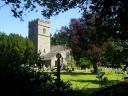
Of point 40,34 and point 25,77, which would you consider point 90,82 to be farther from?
point 40,34

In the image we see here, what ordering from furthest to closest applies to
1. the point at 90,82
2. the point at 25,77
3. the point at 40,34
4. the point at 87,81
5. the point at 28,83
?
the point at 40,34 → the point at 87,81 → the point at 90,82 → the point at 25,77 → the point at 28,83

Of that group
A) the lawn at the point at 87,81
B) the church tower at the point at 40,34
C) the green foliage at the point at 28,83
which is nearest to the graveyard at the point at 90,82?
the lawn at the point at 87,81

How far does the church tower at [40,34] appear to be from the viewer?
454 feet

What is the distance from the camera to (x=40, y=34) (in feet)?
463

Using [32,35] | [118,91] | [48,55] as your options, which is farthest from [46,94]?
[32,35]

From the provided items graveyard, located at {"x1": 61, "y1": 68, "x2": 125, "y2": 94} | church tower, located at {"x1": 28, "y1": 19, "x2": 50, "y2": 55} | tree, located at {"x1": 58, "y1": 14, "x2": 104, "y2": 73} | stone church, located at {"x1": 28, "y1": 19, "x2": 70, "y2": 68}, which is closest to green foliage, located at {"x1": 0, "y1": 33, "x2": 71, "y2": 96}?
graveyard, located at {"x1": 61, "y1": 68, "x2": 125, "y2": 94}

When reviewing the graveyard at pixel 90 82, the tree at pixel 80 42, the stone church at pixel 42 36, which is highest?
the stone church at pixel 42 36

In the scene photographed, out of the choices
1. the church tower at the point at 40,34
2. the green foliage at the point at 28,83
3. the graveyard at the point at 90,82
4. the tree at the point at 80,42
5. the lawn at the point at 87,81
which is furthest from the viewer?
the church tower at the point at 40,34

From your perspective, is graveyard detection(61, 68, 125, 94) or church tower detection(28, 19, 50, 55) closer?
graveyard detection(61, 68, 125, 94)

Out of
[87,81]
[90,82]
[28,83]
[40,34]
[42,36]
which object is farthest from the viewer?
[42,36]

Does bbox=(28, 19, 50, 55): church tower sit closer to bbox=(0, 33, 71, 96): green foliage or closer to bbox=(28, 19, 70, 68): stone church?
bbox=(28, 19, 70, 68): stone church

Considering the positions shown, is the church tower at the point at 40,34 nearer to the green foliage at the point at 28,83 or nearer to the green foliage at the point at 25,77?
the green foliage at the point at 25,77

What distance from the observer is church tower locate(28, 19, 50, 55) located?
138250 millimetres

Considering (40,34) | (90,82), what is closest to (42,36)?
(40,34)
